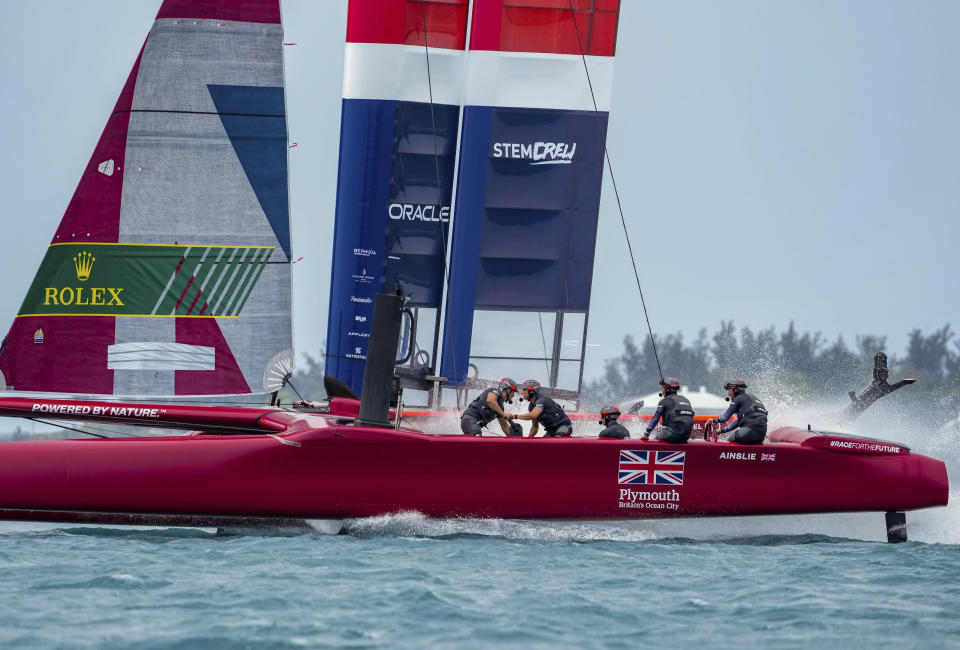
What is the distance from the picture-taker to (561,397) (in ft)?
41.4

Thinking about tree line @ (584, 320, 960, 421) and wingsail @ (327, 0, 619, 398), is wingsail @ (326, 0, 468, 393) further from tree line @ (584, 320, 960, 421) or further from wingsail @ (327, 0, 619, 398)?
tree line @ (584, 320, 960, 421)

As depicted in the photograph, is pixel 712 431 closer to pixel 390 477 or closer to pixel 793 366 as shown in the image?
pixel 390 477

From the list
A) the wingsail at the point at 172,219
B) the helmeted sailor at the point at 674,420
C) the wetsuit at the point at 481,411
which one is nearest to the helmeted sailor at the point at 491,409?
the wetsuit at the point at 481,411

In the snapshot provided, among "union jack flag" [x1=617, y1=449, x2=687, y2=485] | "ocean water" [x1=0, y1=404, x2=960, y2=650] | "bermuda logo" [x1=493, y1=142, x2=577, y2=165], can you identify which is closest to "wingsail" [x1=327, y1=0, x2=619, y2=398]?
"bermuda logo" [x1=493, y1=142, x2=577, y2=165]

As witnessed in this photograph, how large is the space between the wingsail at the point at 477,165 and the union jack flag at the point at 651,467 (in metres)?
3.29

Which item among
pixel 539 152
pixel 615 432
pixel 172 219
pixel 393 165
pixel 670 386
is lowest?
pixel 615 432

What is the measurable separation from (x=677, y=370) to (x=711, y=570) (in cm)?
7777

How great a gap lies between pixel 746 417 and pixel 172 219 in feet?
16.2

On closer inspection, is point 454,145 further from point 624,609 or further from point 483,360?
point 624,609

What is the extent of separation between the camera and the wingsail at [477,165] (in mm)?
12453

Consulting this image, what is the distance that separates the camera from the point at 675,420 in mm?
9602

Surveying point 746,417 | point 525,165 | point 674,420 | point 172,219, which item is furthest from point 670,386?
point 172,219

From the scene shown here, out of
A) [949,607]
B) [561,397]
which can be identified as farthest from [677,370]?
[949,607]

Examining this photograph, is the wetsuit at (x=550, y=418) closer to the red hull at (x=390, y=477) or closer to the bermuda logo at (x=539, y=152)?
the red hull at (x=390, y=477)
